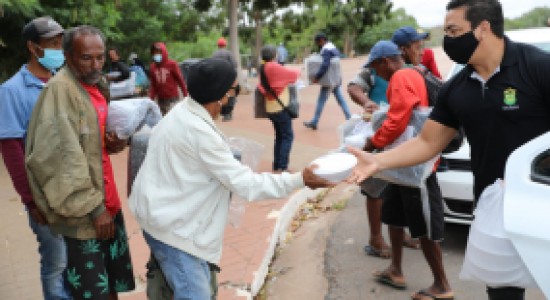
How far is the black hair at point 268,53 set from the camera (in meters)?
6.69

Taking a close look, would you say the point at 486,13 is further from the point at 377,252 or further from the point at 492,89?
the point at 377,252

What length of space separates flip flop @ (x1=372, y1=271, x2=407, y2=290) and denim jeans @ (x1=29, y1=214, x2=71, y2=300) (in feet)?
7.46

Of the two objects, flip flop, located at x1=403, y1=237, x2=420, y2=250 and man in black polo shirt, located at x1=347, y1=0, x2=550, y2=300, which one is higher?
man in black polo shirt, located at x1=347, y1=0, x2=550, y2=300

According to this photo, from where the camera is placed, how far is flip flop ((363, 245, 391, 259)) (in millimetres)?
4379

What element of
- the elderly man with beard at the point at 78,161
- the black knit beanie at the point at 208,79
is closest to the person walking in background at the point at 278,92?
the elderly man with beard at the point at 78,161

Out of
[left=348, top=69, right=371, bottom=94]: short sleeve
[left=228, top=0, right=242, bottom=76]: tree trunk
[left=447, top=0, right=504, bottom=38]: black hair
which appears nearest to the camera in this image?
[left=447, top=0, right=504, bottom=38]: black hair

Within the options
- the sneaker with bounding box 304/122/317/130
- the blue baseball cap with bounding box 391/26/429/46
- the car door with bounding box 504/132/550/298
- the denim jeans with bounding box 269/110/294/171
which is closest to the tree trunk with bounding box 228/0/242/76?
the sneaker with bounding box 304/122/317/130

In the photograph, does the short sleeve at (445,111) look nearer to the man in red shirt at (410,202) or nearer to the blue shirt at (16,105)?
the man in red shirt at (410,202)

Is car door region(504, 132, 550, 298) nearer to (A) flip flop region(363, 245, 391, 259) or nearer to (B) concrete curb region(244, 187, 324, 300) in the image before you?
(B) concrete curb region(244, 187, 324, 300)

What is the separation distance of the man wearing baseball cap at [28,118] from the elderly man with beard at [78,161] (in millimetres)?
266

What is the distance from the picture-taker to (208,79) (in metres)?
2.35

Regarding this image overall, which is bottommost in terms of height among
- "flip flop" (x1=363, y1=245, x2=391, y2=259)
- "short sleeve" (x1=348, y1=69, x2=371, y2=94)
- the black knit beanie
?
"flip flop" (x1=363, y1=245, x2=391, y2=259)

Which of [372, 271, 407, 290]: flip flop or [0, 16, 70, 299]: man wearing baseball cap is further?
[372, 271, 407, 290]: flip flop

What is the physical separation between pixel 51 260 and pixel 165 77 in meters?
5.53
